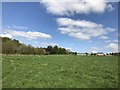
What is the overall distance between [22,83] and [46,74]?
4.01 m

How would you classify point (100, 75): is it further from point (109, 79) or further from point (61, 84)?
point (61, 84)

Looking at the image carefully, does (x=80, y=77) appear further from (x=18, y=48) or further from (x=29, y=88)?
(x=18, y=48)

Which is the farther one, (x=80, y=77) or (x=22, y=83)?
(x=80, y=77)

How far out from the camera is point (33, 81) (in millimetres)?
19594

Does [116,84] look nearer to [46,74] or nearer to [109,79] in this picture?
[109,79]

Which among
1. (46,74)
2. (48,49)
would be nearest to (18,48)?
(48,49)

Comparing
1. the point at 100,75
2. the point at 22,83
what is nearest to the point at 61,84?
the point at 22,83

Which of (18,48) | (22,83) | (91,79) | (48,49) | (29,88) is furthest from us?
(48,49)

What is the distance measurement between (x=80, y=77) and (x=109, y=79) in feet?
8.23

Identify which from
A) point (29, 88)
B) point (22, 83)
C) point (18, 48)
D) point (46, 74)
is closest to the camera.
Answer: point (29, 88)

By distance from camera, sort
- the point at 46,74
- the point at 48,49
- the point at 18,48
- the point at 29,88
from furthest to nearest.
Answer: the point at 48,49 < the point at 18,48 < the point at 46,74 < the point at 29,88

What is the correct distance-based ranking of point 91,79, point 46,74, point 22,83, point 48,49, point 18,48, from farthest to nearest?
point 48,49 < point 18,48 < point 46,74 < point 91,79 < point 22,83

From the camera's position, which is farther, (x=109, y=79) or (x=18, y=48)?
(x=18, y=48)

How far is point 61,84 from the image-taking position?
18.3 metres
